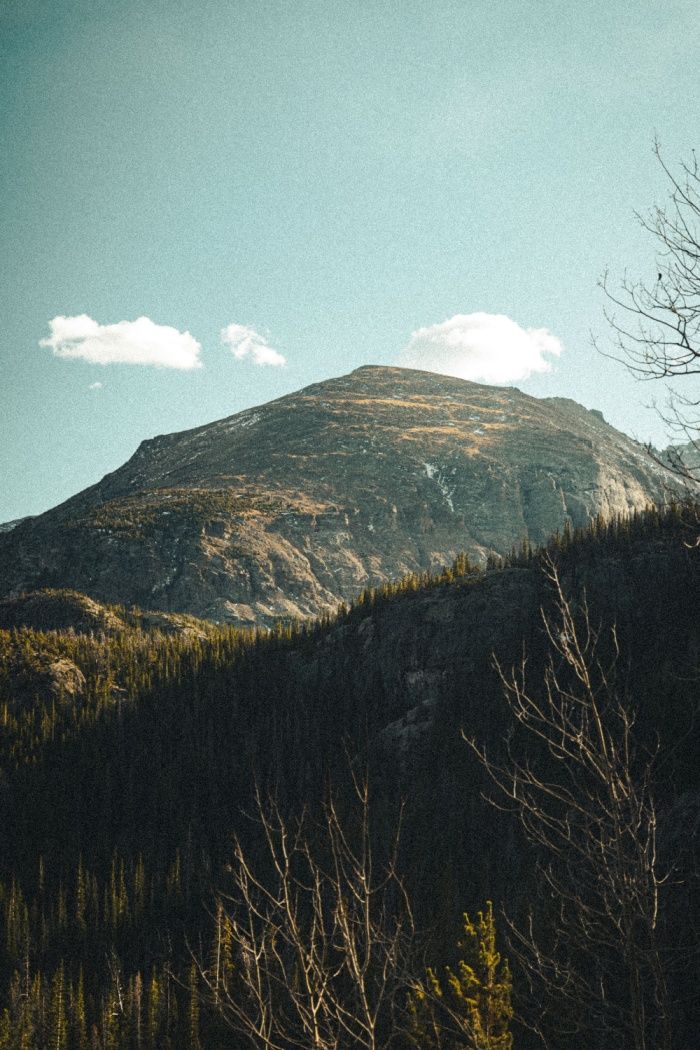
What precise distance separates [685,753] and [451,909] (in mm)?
42601

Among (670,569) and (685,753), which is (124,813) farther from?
(670,569)

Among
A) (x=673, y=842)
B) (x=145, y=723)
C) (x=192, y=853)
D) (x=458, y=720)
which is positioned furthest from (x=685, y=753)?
(x=145, y=723)

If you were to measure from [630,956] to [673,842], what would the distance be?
9641 cm

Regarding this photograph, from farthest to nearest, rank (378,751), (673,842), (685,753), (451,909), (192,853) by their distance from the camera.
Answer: (378,751), (192,853), (685,753), (451,909), (673,842)

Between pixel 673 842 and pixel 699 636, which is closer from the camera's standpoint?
pixel 673 842

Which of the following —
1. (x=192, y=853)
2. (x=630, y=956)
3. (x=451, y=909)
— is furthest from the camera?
(x=192, y=853)

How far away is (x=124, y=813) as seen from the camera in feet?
582

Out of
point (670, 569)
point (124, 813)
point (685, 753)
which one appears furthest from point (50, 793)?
point (670, 569)

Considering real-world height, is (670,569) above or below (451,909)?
above

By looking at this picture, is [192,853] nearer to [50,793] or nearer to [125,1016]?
[50,793]

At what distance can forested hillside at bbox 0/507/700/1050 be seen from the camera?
361 feet

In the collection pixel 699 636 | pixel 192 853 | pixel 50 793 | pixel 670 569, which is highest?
pixel 670 569

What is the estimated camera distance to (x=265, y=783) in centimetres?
18488

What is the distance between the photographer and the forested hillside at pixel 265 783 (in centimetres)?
11000
